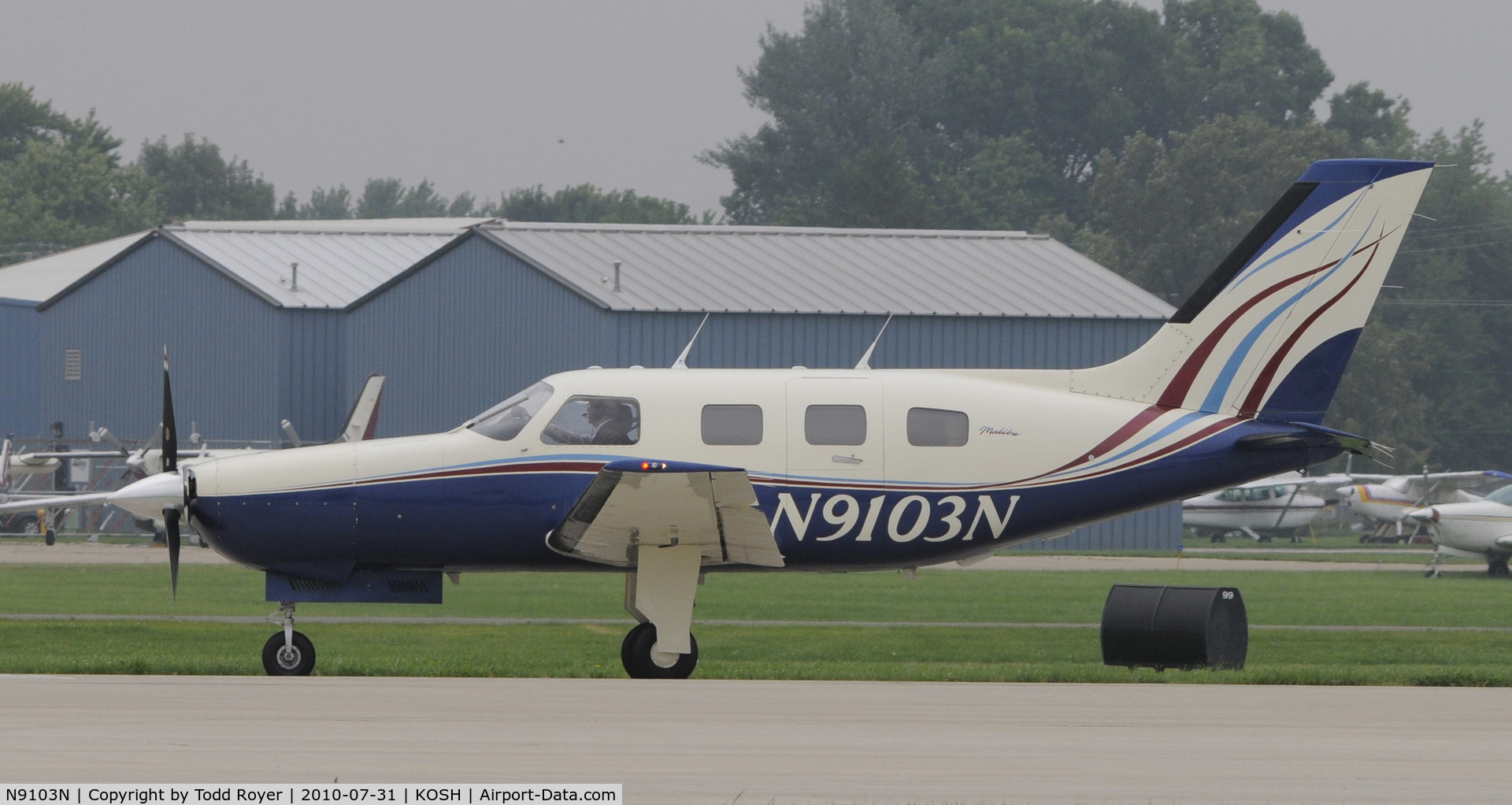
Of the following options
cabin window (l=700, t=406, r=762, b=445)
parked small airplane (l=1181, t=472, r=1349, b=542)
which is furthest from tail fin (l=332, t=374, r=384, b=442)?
parked small airplane (l=1181, t=472, r=1349, b=542)

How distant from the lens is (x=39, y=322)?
54594 millimetres

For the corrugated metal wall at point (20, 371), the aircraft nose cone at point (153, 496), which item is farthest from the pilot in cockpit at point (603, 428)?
the corrugated metal wall at point (20, 371)

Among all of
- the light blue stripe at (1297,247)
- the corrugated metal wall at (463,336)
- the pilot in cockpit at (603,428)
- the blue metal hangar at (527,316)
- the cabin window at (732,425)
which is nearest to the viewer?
the pilot in cockpit at (603,428)

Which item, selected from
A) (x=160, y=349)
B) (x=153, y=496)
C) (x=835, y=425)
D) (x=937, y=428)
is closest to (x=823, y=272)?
(x=160, y=349)

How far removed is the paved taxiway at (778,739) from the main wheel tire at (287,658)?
1156mm

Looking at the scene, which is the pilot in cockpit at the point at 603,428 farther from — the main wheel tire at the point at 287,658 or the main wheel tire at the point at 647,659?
the main wheel tire at the point at 287,658

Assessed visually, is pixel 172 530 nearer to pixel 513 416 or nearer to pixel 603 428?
pixel 513 416

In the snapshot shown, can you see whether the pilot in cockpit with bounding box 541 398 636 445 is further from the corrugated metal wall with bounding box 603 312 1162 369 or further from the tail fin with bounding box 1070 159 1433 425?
the corrugated metal wall with bounding box 603 312 1162 369

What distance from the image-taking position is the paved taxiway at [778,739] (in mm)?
8875

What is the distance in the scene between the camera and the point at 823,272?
43125mm

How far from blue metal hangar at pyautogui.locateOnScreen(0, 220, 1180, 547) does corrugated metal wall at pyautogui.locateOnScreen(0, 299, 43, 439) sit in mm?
3670

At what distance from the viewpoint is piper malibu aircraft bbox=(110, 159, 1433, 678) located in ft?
49.9

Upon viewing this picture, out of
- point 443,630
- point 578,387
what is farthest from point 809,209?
point 578,387

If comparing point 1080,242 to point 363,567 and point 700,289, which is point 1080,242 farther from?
point 363,567
